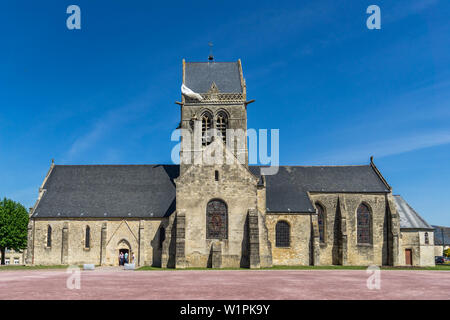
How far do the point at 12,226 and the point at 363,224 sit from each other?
38.2 metres

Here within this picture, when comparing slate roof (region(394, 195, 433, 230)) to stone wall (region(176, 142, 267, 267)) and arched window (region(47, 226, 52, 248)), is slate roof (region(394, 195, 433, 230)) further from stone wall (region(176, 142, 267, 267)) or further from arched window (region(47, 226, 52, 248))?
arched window (region(47, 226, 52, 248))

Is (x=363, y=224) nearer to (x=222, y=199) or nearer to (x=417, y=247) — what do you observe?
(x=417, y=247)

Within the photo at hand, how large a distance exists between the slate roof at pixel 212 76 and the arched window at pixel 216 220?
13.4 m

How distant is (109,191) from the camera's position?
41094 mm

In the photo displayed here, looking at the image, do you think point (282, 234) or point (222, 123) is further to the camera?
point (222, 123)

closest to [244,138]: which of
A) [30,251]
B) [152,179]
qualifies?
[152,179]

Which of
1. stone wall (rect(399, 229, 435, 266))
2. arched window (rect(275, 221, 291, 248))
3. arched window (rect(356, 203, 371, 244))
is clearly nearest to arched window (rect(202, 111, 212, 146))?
arched window (rect(275, 221, 291, 248))

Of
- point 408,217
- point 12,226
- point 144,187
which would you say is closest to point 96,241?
point 144,187

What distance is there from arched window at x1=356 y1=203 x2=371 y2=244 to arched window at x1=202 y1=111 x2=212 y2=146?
16.7m

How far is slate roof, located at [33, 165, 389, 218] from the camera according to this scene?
39125 mm

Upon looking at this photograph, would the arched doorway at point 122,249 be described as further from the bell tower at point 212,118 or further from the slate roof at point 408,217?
the slate roof at point 408,217

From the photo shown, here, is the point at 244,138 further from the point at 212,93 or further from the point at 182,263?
the point at 182,263
